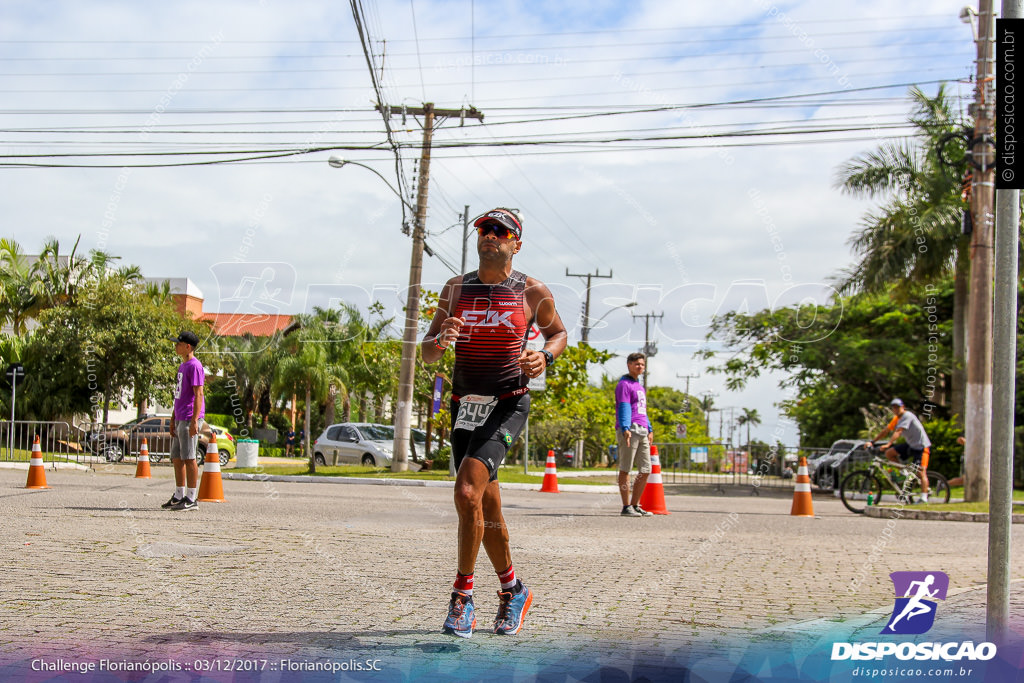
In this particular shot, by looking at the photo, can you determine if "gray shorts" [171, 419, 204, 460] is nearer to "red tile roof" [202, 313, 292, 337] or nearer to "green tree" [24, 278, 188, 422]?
"red tile roof" [202, 313, 292, 337]

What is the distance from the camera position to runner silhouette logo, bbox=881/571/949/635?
16.1 ft

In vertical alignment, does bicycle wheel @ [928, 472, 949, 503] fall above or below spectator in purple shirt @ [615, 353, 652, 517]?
below

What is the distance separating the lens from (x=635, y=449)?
12.1 m

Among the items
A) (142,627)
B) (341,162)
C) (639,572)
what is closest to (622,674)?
(142,627)

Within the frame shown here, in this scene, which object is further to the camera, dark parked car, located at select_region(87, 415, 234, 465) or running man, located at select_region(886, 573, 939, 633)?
dark parked car, located at select_region(87, 415, 234, 465)

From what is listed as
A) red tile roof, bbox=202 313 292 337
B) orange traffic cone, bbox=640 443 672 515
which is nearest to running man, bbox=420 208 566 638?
orange traffic cone, bbox=640 443 672 515

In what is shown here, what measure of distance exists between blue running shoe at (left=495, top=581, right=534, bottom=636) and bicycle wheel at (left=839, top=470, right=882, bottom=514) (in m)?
11.3

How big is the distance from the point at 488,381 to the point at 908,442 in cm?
1194

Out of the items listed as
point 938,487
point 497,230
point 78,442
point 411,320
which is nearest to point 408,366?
point 411,320

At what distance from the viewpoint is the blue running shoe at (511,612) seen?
464 cm

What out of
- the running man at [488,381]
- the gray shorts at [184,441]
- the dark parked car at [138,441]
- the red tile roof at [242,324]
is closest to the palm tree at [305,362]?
the red tile roof at [242,324]

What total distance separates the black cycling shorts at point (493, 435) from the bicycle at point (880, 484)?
11394 millimetres

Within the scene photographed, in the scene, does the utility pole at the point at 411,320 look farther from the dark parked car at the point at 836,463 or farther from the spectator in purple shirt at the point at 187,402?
the spectator in purple shirt at the point at 187,402

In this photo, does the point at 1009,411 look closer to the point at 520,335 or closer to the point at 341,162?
the point at 520,335
